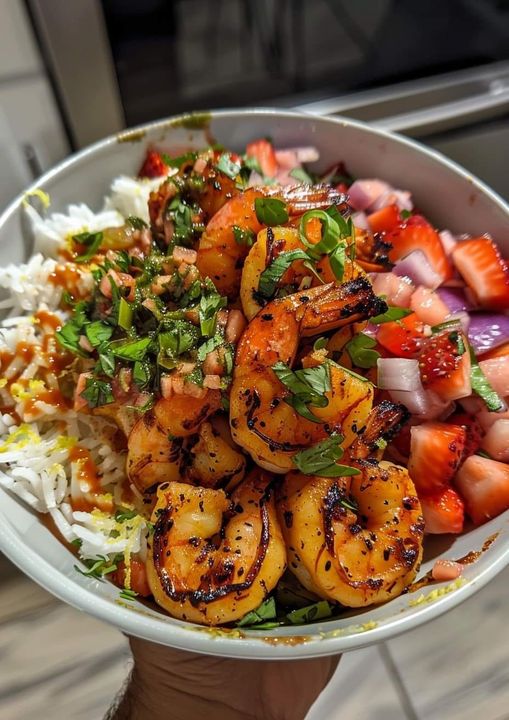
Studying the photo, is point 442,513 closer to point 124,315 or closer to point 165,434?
point 165,434

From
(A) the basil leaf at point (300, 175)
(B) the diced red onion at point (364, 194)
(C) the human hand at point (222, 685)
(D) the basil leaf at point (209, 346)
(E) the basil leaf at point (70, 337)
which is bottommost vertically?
(C) the human hand at point (222, 685)

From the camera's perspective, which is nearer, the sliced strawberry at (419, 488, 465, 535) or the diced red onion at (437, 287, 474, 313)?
the sliced strawberry at (419, 488, 465, 535)

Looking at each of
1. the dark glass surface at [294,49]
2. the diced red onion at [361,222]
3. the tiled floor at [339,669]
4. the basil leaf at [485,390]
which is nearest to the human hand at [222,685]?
the tiled floor at [339,669]

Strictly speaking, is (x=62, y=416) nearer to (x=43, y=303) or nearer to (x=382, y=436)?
(x=43, y=303)

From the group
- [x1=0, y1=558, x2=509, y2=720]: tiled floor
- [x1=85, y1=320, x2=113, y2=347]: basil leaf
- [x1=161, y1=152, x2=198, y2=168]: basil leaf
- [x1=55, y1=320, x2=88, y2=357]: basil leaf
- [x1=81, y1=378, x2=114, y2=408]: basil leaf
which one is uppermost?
[x1=161, y1=152, x2=198, y2=168]: basil leaf

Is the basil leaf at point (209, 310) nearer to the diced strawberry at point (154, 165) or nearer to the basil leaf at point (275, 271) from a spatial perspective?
the basil leaf at point (275, 271)

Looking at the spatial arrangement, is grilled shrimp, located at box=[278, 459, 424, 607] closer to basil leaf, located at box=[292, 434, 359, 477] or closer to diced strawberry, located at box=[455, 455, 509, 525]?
basil leaf, located at box=[292, 434, 359, 477]

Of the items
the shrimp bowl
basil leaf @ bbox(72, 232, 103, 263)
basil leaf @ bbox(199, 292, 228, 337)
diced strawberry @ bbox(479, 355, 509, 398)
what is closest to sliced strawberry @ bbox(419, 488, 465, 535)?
the shrimp bowl
